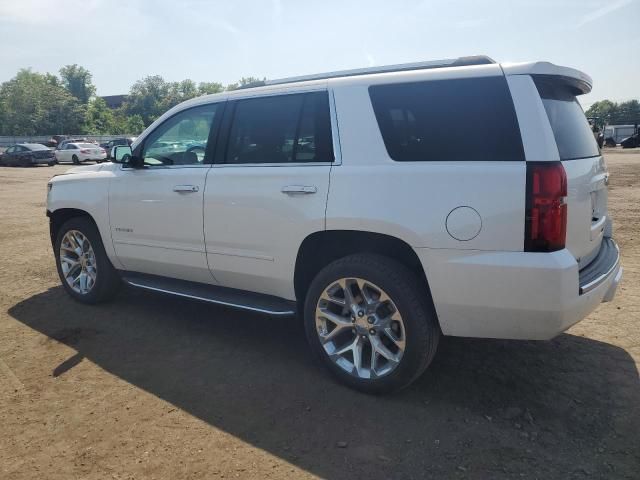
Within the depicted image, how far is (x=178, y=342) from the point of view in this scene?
14.2 feet

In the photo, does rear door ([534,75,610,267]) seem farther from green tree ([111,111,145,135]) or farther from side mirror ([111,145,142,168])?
green tree ([111,111,145,135])

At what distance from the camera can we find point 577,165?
3.07m

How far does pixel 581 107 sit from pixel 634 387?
1881 millimetres

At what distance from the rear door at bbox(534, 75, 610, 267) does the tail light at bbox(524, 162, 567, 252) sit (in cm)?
14

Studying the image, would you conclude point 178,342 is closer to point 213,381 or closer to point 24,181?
point 213,381

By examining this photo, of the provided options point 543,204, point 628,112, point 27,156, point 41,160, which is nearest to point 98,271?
point 543,204

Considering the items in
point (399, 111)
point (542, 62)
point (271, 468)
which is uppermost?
point (542, 62)

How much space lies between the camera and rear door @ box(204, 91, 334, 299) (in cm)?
355

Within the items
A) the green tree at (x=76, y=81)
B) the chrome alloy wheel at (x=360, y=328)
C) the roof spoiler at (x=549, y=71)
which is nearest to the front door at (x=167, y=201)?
the chrome alloy wheel at (x=360, y=328)

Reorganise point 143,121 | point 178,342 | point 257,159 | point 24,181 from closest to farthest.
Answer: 1. point 257,159
2. point 178,342
3. point 24,181
4. point 143,121

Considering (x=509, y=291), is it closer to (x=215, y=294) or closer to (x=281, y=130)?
(x=281, y=130)

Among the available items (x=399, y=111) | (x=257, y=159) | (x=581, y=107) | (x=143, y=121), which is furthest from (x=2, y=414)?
(x=143, y=121)

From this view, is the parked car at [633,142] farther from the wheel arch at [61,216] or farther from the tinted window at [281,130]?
the wheel arch at [61,216]

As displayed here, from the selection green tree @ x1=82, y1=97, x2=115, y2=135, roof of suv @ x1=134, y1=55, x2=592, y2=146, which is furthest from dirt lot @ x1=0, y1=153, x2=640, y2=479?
green tree @ x1=82, y1=97, x2=115, y2=135
